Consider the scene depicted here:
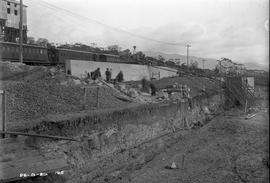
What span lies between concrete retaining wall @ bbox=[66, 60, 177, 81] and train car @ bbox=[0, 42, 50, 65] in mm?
5430

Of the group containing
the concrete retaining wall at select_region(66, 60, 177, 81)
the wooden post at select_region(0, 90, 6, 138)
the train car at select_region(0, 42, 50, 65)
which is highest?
the train car at select_region(0, 42, 50, 65)

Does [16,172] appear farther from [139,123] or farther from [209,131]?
[209,131]

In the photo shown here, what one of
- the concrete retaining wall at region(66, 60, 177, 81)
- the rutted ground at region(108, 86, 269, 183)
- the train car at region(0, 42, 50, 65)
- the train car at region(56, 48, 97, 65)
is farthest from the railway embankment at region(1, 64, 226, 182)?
the train car at region(56, 48, 97, 65)

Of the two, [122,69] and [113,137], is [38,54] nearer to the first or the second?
[122,69]

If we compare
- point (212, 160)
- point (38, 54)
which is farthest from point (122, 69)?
point (212, 160)

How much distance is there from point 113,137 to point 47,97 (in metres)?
2.96

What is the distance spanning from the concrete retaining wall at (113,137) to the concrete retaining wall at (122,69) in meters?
7.33

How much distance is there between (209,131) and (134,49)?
90.6 ft

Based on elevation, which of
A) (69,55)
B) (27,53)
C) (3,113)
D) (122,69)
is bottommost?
(3,113)

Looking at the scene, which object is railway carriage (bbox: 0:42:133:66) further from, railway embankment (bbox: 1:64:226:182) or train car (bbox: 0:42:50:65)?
railway embankment (bbox: 1:64:226:182)

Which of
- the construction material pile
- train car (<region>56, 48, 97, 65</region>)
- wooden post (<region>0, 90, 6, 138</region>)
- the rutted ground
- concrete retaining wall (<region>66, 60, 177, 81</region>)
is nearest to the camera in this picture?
wooden post (<region>0, 90, 6, 138</region>)

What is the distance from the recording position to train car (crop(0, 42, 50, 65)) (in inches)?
912

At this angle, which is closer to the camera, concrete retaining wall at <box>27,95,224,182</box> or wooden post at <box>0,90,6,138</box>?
wooden post at <box>0,90,6,138</box>

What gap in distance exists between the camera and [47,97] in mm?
11945
